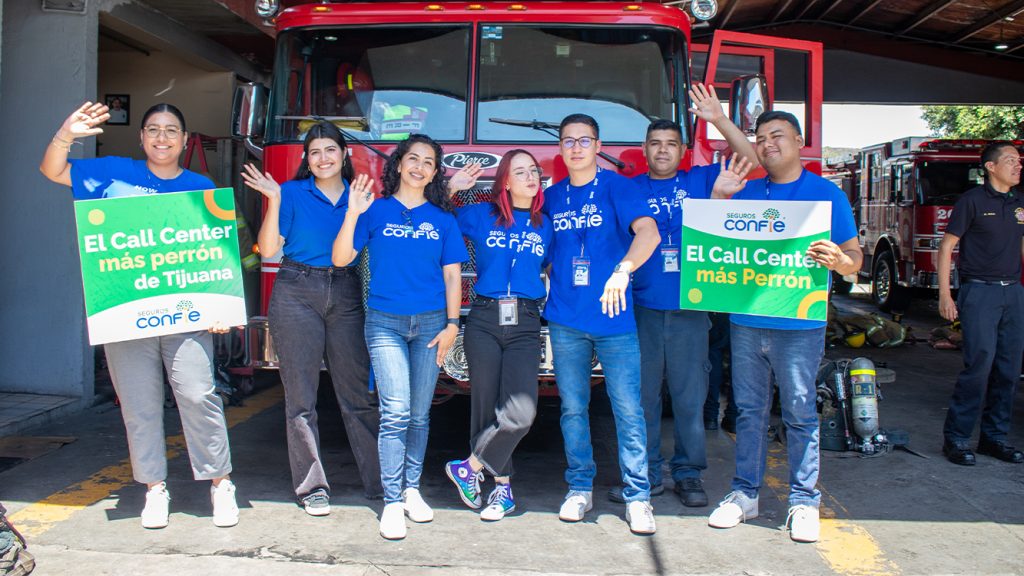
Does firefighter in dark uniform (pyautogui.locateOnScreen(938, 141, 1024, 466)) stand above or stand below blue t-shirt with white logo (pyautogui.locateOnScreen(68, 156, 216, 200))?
below

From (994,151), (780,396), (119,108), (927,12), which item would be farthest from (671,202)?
(927,12)

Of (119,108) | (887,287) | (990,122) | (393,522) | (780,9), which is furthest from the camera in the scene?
(990,122)

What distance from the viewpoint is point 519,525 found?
462cm

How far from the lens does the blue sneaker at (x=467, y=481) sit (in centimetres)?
480

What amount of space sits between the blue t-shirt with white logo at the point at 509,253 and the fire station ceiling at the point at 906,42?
9.38 meters

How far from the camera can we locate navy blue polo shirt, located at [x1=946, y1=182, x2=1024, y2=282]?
19.1 feet

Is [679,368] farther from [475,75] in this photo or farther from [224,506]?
[224,506]

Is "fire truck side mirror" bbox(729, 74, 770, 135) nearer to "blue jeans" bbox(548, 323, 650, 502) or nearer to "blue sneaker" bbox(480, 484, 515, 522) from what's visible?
"blue jeans" bbox(548, 323, 650, 502)

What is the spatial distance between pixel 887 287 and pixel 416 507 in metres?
13.4

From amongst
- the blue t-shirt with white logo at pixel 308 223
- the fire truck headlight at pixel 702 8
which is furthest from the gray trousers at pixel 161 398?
the fire truck headlight at pixel 702 8

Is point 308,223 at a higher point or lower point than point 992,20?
lower

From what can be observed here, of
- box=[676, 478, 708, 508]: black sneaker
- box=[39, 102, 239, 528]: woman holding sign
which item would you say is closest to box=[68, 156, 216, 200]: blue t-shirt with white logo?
box=[39, 102, 239, 528]: woman holding sign

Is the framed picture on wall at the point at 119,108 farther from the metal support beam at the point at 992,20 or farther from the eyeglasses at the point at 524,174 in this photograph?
the metal support beam at the point at 992,20

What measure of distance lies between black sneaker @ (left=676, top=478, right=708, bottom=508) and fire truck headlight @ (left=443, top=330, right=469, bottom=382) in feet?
4.21
